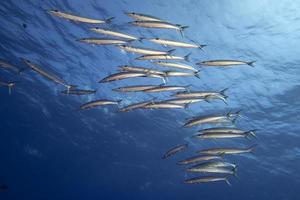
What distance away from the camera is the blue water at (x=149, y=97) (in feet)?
55.6

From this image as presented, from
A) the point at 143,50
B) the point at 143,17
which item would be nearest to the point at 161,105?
the point at 143,50

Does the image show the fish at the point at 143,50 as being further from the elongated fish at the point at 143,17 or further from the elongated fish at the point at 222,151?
the elongated fish at the point at 222,151

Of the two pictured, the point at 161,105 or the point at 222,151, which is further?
the point at 222,151

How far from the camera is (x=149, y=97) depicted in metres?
26.8

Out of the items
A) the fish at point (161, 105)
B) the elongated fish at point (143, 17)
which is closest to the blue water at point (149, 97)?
the fish at point (161, 105)

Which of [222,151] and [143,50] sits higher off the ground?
[143,50]

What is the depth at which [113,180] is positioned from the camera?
59.9 meters

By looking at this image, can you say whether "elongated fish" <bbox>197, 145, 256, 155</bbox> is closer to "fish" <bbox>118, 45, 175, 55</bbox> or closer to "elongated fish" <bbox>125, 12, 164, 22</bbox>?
"fish" <bbox>118, 45, 175, 55</bbox>

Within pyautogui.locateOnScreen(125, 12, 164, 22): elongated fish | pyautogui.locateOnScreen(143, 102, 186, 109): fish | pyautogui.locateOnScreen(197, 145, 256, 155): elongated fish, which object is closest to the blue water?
pyautogui.locateOnScreen(197, 145, 256, 155): elongated fish

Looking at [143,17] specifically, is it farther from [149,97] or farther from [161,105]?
[149,97]

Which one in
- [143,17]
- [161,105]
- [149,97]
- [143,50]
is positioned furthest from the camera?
[149,97]

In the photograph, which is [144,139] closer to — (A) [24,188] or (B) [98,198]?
(B) [98,198]

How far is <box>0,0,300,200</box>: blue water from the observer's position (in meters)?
16.9

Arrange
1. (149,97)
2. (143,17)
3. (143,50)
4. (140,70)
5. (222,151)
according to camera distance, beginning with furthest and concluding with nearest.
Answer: (149,97), (222,151), (140,70), (143,50), (143,17)
